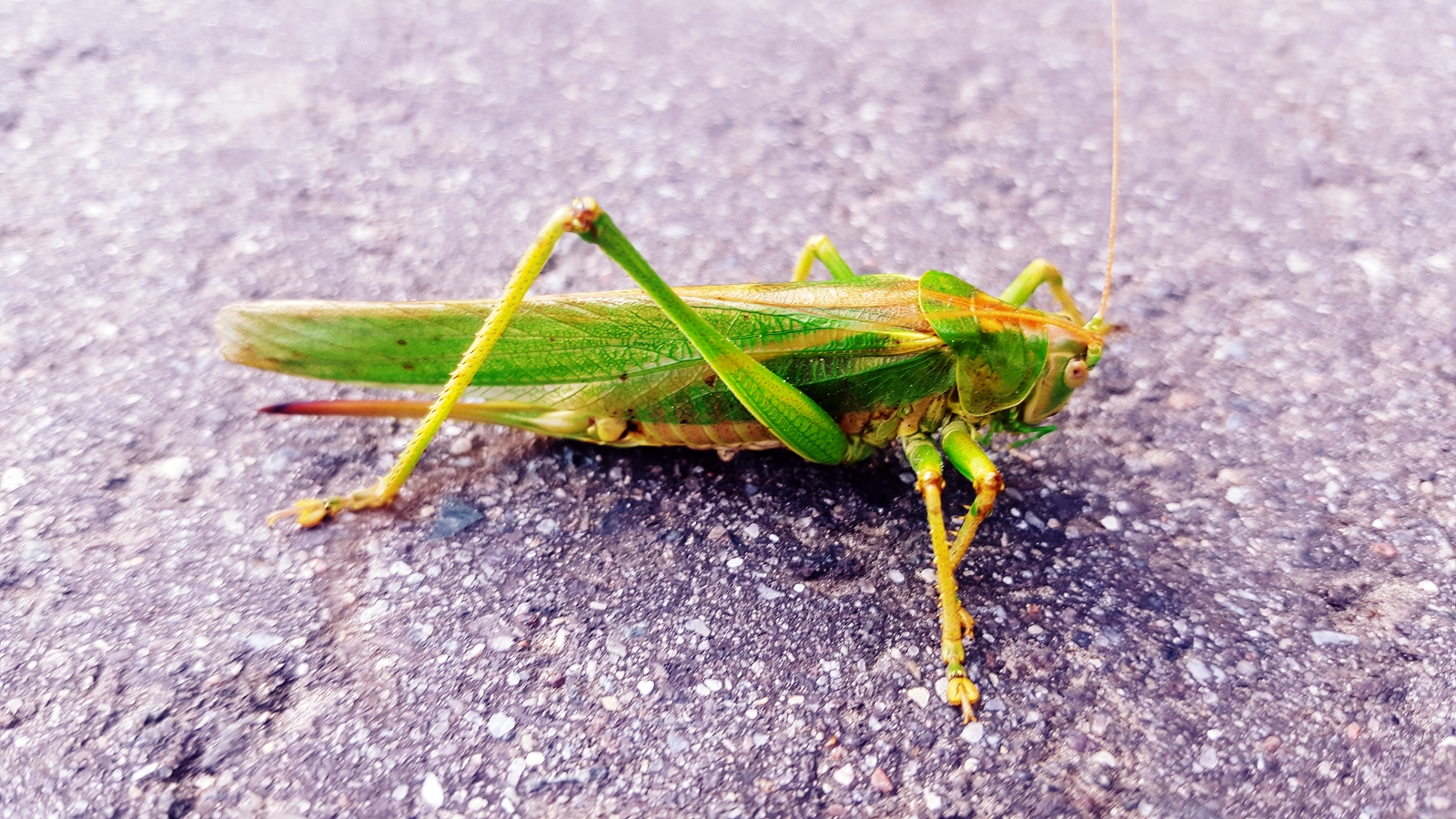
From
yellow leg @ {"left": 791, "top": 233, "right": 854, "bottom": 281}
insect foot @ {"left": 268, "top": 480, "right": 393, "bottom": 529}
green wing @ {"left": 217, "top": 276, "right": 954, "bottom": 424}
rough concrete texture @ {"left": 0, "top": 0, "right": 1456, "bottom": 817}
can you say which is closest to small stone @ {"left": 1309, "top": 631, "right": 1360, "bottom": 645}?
rough concrete texture @ {"left": 0, "top": 0, "right": 1456, "bottom": 817}

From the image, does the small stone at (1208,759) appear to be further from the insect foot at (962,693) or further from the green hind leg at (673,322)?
the green hind leg at (673,322)

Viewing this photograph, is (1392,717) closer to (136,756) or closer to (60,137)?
(136,756)

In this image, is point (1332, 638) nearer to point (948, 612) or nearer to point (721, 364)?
point (948, 612)

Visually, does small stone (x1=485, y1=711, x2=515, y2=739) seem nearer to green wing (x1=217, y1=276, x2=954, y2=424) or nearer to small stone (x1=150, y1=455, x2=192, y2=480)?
green wing (x1=217, y1=276, x2=954, y2=424)

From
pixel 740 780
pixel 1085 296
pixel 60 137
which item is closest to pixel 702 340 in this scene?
pixel 740 780

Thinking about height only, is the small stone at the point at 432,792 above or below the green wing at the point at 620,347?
below

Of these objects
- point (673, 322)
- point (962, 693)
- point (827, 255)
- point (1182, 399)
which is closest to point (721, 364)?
point (673, 322)

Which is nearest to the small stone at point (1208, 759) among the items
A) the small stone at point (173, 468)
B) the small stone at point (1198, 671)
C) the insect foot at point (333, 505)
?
the small stone at point (1198, 671)
